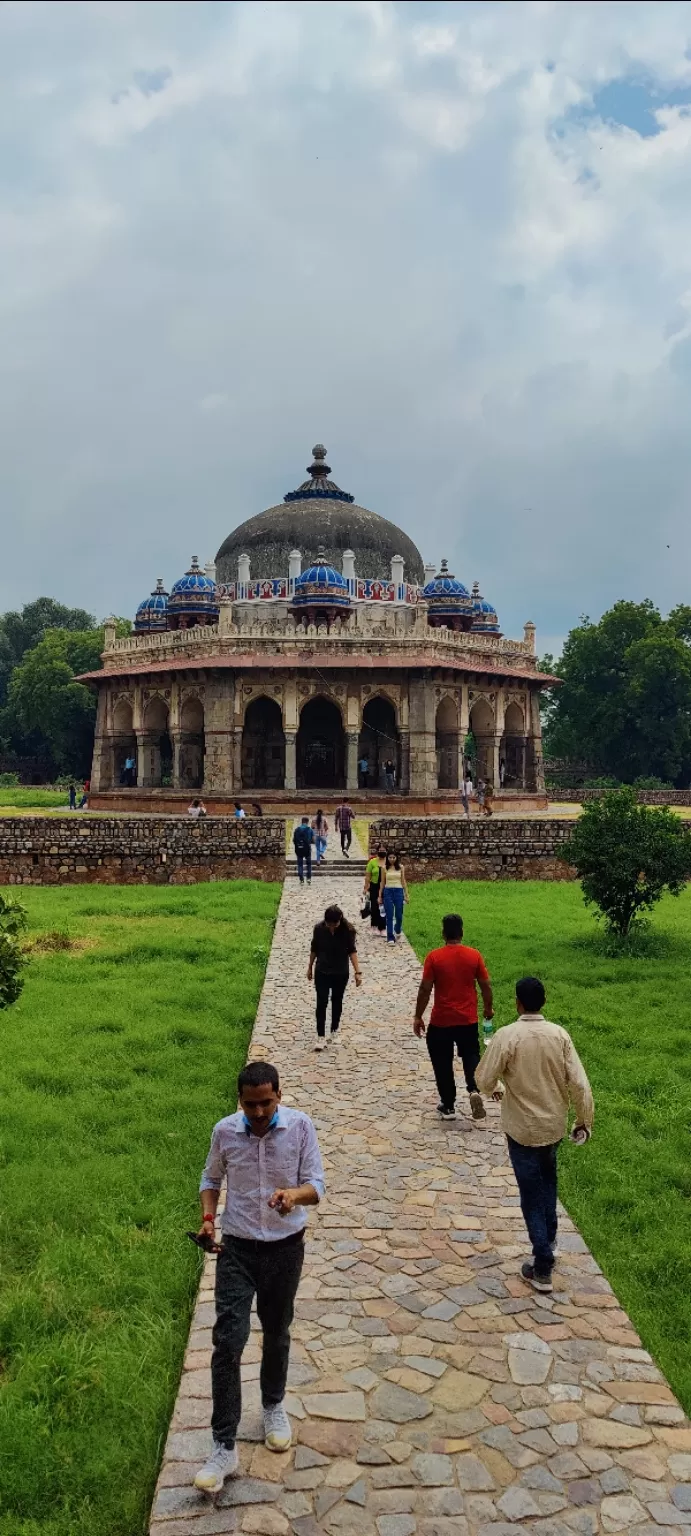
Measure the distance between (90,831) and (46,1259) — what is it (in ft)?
49.5

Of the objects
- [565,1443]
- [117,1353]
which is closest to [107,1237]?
[117,1353]

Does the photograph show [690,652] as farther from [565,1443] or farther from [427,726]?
[565,1443]

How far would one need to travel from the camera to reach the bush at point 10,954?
662cm

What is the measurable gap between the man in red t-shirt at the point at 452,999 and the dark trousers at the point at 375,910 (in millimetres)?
7017

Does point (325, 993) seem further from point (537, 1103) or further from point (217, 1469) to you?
point (217, 1469)

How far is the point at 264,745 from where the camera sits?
37781 millimetres

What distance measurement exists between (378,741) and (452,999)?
3192 centimetres

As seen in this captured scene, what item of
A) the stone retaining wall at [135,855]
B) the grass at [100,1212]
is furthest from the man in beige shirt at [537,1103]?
the stone retaining wall at [135,855]

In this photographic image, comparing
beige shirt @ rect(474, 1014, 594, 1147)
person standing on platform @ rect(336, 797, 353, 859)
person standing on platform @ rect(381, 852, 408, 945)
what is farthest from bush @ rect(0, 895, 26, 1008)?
person standing on platform @ rect(336, 797, 353, 859)

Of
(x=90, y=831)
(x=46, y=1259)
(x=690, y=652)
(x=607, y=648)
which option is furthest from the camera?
(x=607, y=648)

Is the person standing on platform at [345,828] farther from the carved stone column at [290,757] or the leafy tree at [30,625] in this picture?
the leafy tree at [30,625]

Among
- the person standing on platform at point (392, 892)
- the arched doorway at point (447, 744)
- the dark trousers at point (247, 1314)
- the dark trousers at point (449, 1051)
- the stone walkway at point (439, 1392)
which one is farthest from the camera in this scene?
the arched doorway at point (447, 744)

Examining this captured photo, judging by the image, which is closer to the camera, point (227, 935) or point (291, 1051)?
point (291, 1051)

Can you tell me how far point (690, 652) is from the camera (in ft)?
147
